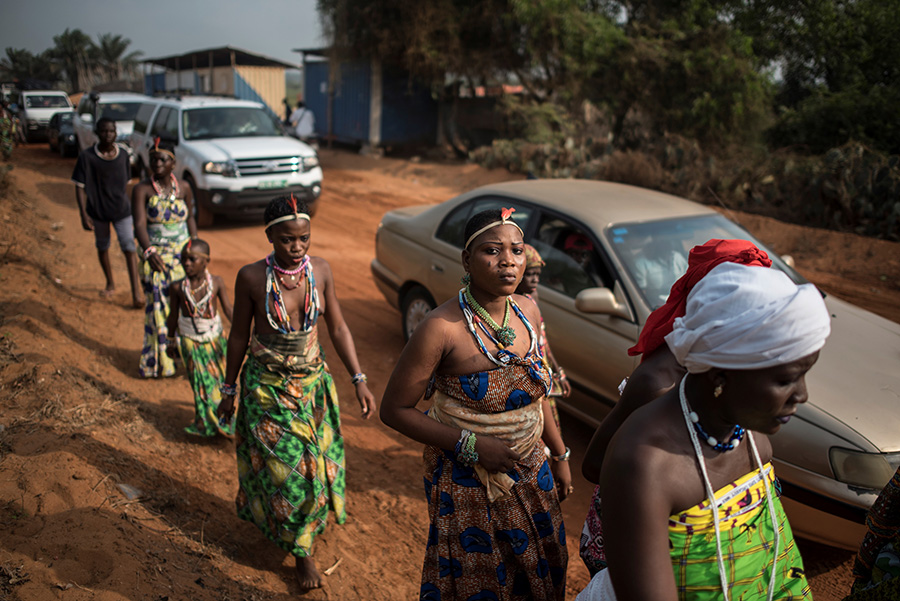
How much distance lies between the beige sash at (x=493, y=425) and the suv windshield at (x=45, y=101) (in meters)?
28.5

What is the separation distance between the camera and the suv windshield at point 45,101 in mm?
24672

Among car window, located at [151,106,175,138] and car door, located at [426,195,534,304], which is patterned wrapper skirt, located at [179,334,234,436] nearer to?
car door, located at [426,195,534,304]

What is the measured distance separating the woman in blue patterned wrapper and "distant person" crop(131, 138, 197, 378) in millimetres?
3867

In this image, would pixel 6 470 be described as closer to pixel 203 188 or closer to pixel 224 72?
pixel 203 188

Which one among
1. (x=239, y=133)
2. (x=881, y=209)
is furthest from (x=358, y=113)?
(x=881, y=209)

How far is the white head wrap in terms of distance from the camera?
1408 millimetres

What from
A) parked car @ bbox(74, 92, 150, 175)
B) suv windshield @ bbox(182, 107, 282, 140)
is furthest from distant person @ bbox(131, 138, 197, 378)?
parked car @ bbox(74, 92, 150, 175)

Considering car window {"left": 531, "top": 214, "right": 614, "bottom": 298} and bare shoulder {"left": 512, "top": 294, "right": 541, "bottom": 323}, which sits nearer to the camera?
bare shoulder {"left": 512, "top": 294, "right": 541, "bottom": 323}

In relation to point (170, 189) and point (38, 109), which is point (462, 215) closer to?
point (170, 189)

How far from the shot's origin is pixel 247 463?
3.35 meters

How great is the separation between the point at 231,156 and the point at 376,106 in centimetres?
1006

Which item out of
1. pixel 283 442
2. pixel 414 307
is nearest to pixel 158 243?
pixel 414 307

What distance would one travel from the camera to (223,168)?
1066 cm

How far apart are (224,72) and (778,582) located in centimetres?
3287
